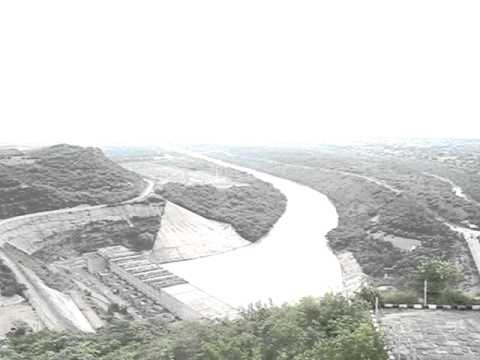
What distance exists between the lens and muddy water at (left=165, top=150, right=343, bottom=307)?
29.4m

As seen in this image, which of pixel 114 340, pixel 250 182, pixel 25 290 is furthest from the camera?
pixel 250 182

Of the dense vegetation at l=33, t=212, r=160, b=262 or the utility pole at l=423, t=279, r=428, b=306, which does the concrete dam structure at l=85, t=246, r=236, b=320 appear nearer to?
the dense vegetation at l=33, t=212, r=160, b=262

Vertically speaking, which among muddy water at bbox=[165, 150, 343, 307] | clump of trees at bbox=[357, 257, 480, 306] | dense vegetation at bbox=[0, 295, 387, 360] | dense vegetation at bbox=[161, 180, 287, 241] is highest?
clump of trees at bbox=[357, 257, 480, 306]

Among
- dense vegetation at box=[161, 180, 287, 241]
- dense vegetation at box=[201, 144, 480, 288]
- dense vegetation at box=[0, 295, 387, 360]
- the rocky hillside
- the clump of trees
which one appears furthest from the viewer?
dense vegetation at box=[161, 180, 287, 241]

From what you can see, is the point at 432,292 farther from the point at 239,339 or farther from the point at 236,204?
the point at 236,204

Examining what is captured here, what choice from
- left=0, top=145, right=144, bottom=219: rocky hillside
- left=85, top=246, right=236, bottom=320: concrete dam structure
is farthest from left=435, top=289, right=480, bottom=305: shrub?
left=0, top=145, right=144, bottom=219: rocky hillside

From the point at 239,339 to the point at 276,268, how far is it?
63.2ft

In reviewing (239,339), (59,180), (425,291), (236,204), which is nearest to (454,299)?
(425,291)

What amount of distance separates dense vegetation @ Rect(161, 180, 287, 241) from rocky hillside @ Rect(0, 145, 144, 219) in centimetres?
463

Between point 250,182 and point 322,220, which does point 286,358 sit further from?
point 250,182

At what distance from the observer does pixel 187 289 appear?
89.8 feet

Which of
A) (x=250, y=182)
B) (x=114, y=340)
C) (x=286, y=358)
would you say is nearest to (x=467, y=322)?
(x=286, y=358)

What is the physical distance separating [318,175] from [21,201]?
149 ft

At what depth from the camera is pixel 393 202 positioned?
48656 millimetres
